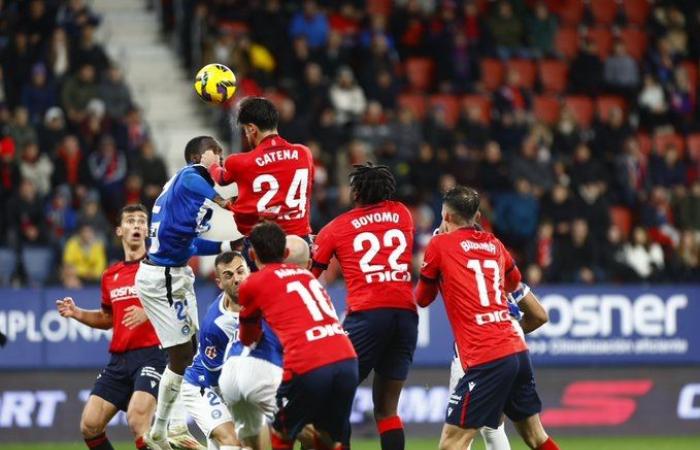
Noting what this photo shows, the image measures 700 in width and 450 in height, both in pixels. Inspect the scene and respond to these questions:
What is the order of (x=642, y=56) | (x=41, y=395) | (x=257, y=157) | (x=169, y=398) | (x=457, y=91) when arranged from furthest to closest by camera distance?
(x=642, y=56)
(x=457, y=91)
(x=41, y=395)
(x=169, y=398)
(x=257, y=157)

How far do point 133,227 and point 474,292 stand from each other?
3582mm

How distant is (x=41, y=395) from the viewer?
55.8 feet

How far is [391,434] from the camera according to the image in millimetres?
11281

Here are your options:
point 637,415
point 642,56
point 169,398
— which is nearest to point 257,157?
point 169,398

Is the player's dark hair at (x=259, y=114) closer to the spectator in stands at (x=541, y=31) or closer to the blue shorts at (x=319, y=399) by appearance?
the blue shorts at (x=319, y=399)

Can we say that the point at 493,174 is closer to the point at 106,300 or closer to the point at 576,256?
→ the point at 576,256

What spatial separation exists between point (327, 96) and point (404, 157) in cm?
154

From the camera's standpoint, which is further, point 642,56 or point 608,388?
point 642,56

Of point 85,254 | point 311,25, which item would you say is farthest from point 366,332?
point 311,25

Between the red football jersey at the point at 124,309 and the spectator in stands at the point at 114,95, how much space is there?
8.95 metres

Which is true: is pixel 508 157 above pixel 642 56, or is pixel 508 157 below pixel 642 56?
below

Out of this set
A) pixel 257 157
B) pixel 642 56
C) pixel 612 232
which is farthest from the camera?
pixel 642 56

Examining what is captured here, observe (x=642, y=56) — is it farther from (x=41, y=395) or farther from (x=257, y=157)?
(x=257, y=157)

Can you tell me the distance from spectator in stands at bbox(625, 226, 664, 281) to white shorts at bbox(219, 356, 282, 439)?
1153 centimetres
